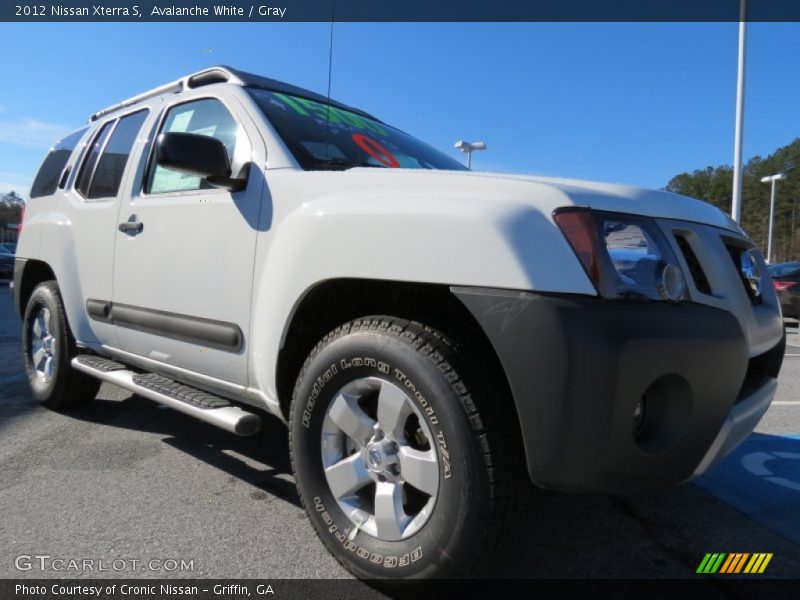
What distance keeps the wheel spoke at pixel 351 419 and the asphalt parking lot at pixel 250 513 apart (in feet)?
1.71

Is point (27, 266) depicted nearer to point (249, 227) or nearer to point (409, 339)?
point (249, 227)

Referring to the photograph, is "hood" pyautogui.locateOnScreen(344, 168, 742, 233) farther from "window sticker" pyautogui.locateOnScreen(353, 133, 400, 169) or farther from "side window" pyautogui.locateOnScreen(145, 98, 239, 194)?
"side window" pyautogui.locateOnScreen(145, 98, 239, 194)

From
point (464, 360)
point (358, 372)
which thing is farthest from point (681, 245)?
point (358, 372)

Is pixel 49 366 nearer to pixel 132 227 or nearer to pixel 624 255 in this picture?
pixel 132 227

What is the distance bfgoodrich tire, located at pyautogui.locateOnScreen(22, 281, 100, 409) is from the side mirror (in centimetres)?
207

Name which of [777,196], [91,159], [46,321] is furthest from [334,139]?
[777,196]

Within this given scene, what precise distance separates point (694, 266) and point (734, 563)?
3.76 ft

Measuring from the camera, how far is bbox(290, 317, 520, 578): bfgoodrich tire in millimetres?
1562

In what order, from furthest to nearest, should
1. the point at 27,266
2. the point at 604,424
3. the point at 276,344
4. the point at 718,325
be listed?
1. the point at 27,266
2. the point at 276,344
3. the point at 718,325
4. the point at 604,424

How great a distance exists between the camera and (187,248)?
2502 mm

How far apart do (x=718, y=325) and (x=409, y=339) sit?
35.0 inches

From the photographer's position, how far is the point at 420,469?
66.4 inches

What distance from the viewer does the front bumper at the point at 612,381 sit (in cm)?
142

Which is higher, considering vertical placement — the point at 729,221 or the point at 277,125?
the point at 277,125
